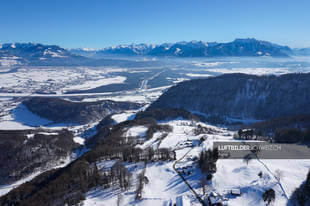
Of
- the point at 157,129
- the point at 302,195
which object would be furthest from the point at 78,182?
the point at 157,129

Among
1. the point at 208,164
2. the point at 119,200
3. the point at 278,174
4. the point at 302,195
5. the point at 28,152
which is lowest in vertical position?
the point at 28,152

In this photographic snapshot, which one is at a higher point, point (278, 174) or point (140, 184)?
point (278, 174)

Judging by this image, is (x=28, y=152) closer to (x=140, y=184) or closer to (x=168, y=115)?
(x=140, y=184)

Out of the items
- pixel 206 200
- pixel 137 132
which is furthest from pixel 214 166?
pixel 137 132

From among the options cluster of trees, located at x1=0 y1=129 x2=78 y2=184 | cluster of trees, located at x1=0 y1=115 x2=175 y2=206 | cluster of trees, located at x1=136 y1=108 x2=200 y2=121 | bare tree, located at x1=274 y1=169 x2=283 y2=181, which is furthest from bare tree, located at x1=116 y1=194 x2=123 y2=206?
cluster of trees, located at x1=136 y1=108 x2=200 y2=121

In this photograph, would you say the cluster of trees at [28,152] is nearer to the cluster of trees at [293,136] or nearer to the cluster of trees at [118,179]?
the cluster of trees at [118,179]

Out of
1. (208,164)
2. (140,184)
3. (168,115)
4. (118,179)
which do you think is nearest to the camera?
(140,184)

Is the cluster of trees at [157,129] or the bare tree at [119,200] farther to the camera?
the cluster of trees at [157,129]

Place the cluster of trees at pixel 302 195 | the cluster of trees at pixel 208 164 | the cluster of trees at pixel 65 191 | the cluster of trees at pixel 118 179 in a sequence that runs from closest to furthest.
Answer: the cluster of trees at pixel 302 195
the cluster of trees at pixel 65 191
the cluster of trees at pixel 118 179
the cluster of trees at pixel 208 164

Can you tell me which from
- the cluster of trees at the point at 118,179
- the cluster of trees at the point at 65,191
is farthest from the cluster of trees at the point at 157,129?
the cluster of trees at the point at 118,179

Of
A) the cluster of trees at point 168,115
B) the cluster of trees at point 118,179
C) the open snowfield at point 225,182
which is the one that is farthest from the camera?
the cluster of trees at point 168,115

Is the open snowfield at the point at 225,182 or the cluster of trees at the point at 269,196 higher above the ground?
the cluster of trees at the point at 269,196

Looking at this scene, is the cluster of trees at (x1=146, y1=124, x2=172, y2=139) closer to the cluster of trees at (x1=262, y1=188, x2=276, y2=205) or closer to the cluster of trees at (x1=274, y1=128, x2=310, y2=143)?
the cluster of trees at (x1=274, y1=128, x2=310, y2=143)
